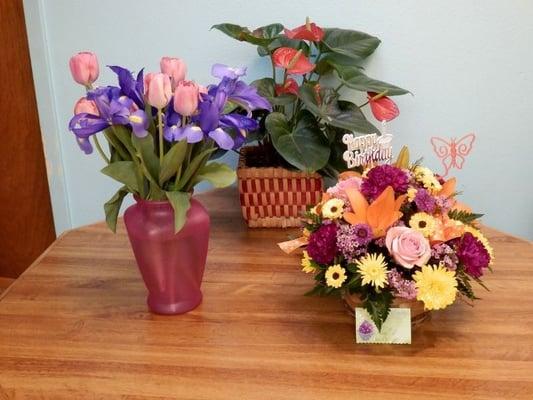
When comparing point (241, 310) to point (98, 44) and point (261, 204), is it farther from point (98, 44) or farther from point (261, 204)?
point (98, 44)

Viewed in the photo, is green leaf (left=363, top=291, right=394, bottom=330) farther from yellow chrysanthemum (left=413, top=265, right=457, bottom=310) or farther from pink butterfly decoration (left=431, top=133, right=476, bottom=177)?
pink butterfly decoration (left=431, top=133, right=476, bottom=177)

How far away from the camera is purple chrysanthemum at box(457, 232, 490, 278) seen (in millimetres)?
933

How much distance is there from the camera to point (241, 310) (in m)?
1.09

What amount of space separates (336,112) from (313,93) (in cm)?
7


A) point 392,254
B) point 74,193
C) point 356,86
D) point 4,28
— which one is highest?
point 4,28

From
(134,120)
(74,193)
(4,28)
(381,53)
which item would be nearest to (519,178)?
(381,53)

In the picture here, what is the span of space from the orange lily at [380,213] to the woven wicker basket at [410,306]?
0.12 metres

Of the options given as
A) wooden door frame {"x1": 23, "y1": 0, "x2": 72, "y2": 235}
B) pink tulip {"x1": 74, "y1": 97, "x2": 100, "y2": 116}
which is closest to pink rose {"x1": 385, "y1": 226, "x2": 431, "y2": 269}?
pink tulip {"x1": 74, "y1": 97, "x2": 100, "y2": 116}

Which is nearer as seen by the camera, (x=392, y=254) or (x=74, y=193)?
(x=392, y=254)

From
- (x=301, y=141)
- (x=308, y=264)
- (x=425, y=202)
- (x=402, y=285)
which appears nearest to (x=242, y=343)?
(x=308, y=264)

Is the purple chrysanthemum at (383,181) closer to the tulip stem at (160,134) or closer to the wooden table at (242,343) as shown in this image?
the wooden table at (242,343)

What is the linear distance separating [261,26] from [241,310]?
801 mm

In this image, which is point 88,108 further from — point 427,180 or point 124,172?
point 427,180

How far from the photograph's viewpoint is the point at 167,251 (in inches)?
40.0
